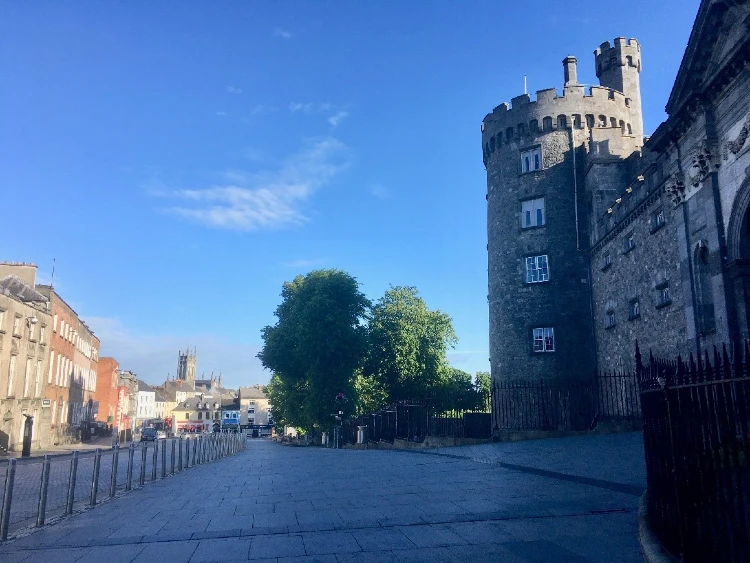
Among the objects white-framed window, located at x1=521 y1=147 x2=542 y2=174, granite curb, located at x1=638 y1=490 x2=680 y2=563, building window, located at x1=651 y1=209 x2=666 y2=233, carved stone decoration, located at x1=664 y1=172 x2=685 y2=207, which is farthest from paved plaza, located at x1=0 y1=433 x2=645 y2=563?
white-framed window, located at x1=521 y1=147 x2=542 y2=174

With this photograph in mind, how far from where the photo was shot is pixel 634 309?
2181cm

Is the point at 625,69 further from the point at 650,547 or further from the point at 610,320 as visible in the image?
the point at 650,547

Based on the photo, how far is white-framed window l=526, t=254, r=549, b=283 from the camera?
89.5 ft

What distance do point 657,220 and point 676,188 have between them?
3730mm

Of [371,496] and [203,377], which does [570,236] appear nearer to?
[371,496]

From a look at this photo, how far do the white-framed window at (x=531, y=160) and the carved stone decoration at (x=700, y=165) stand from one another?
1316cm

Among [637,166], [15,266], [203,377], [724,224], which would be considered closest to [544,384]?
[637,166]

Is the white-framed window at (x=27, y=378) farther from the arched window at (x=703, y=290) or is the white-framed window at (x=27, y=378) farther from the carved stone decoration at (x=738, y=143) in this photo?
the carved stone decoration at (x=738, y=143)

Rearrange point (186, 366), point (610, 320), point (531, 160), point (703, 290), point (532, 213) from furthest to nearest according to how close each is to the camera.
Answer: point (186, 366)
point (531, 160)
point (532, 213)
point (610, 320)
point (703, 290)

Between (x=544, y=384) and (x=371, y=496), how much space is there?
1893 centimetres

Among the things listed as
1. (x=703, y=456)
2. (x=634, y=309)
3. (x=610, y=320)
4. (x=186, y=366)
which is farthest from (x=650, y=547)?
(x=186, y=366)

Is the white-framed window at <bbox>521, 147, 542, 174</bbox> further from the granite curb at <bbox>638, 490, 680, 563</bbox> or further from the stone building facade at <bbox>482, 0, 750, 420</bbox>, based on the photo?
the granite curb at <bbox>638, 490, 680, 563</bbox>

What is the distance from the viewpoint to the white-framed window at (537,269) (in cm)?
2728

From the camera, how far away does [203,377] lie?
617 feet
